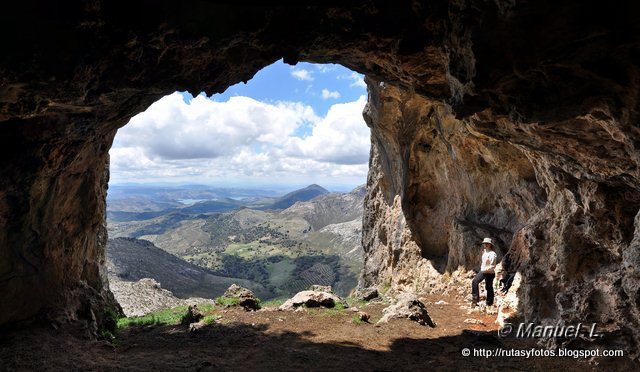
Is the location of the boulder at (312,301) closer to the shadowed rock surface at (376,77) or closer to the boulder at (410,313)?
Result: the boulder at (410,313)

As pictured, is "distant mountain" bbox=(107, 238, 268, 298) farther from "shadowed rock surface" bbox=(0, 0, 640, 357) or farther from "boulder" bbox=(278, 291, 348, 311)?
"shadowed rock surface" bbox=(0, 0, 640, 357)

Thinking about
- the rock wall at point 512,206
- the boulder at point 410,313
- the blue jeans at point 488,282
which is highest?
the rock wall at point 512,206

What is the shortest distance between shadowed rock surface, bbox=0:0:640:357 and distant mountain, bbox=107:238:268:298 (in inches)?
2377

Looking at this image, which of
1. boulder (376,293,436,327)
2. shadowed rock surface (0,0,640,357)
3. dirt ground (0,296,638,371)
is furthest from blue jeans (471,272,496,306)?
boulder (376,293,436,327)

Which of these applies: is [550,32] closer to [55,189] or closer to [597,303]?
[597,303]

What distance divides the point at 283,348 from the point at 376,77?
8639mm

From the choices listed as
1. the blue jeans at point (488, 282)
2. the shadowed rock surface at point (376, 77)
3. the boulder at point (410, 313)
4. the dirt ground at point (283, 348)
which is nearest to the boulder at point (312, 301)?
the dirt ground at point (283, 348)

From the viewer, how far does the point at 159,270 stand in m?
81.8

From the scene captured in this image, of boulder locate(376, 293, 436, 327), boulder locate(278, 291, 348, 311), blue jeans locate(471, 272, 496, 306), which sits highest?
blue jeans locate(471, 272, 496, 306)

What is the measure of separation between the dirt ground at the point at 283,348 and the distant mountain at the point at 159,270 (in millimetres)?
60557

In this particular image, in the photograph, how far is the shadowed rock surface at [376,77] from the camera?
591cm

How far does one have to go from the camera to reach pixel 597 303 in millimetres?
8414

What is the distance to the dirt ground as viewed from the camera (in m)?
8.39

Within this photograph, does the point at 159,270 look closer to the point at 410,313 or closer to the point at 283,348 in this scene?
the point at 410,313
